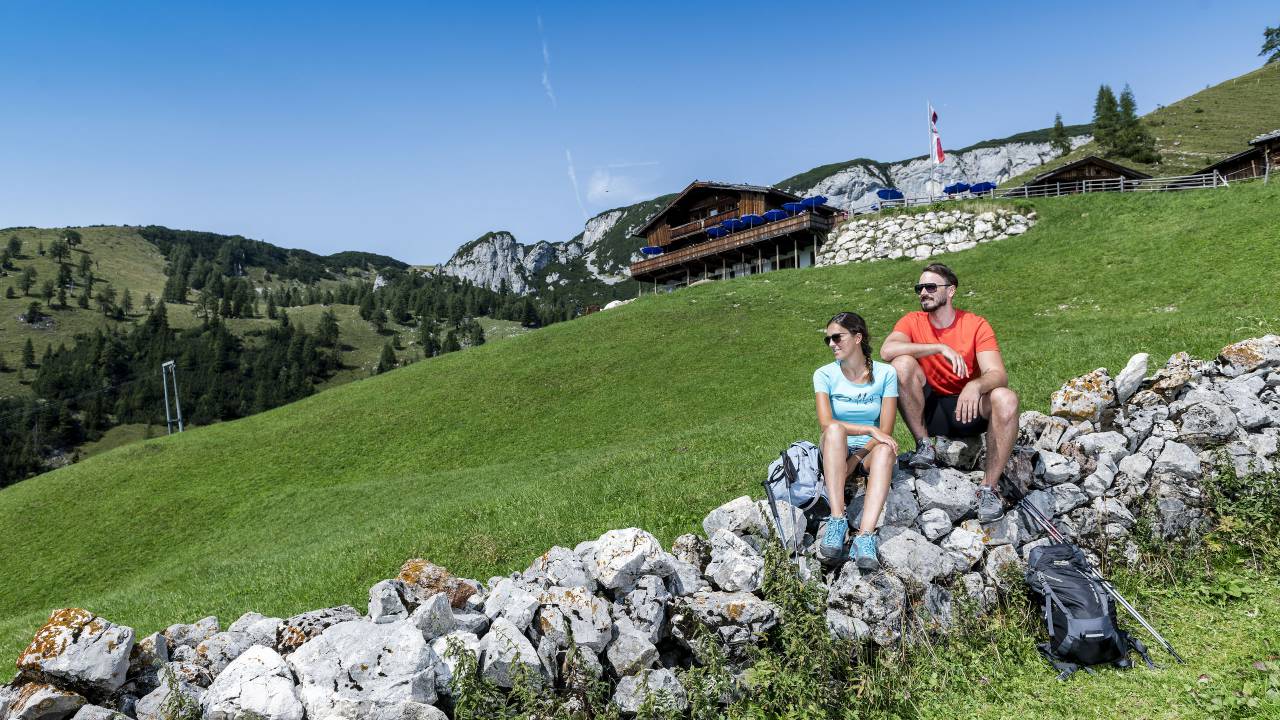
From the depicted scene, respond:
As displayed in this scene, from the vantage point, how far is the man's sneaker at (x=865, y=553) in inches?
251

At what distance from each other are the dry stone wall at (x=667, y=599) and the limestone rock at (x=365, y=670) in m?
0.01

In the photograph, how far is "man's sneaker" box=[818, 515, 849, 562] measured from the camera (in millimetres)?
6562

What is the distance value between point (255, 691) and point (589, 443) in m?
18.7

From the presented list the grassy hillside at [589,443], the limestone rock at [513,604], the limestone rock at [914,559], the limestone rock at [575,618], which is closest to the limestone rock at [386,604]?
the limestone rock at [513,604]

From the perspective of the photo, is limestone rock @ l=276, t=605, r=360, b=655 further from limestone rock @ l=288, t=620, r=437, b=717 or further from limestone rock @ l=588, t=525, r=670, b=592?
limestone rock @ l=588, t=525, r=670, b=592

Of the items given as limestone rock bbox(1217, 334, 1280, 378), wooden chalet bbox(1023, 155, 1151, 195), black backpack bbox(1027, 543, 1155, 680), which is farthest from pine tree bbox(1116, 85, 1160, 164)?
black backpack bbox(1027, 543, 1155, 680)

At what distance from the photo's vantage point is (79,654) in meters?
5.21

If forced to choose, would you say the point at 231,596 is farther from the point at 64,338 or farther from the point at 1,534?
the point at 64,338

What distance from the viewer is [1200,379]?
9305 millimetres

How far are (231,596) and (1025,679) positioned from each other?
12.9 m

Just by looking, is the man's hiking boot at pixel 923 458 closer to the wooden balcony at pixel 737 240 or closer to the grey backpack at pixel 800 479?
the grey backpack at pixel 800 479

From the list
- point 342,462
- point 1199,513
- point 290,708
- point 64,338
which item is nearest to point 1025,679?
point 1199,513

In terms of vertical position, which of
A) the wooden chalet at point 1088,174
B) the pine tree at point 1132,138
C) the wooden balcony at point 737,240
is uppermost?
the pine tree at point 1132,138

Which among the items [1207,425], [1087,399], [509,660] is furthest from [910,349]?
[509,660]
